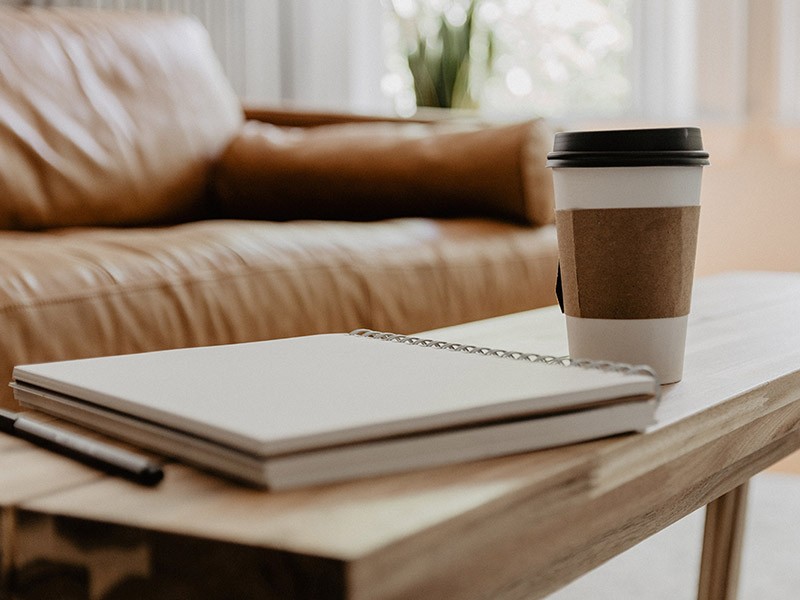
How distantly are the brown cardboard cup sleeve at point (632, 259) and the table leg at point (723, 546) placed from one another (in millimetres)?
378

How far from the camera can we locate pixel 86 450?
391mm

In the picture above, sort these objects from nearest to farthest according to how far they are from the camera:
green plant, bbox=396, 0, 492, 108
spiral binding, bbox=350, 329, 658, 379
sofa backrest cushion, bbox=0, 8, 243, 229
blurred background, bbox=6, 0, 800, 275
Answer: spiral binding, bbox=350, 329, 658, 379, sofa backrest cushion, bbox=0, 8, 243, 229, blurred background, bbox=6, 0, 800, 275, green plant, bbox=396, 0, 492, 108

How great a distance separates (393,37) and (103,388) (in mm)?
2956

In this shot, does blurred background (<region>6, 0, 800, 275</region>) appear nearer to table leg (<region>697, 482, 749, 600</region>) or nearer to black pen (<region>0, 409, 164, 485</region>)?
table leg (<region>697, 482, 749, 600</region>)

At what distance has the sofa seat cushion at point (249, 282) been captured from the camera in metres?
1.06

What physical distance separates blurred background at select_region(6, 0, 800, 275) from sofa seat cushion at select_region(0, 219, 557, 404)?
126cm

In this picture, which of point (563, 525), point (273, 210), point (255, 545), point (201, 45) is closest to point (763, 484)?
point (273, 210)

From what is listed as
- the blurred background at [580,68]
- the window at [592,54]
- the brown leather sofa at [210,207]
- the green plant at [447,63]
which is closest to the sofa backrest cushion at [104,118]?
the brown leather sofa at [210,207]

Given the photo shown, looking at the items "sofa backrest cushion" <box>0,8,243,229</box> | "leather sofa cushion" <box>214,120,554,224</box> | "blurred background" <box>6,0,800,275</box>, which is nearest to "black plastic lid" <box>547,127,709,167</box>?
"leather sofa cushion" <box>214,120,554,224</box>

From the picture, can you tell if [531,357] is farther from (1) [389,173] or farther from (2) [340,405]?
(1) [389,173]

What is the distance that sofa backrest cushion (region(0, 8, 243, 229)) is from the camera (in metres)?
1.64

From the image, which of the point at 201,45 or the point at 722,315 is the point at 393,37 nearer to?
the point at 201,45

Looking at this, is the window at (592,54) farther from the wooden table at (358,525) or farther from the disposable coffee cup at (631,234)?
the wooden table at (358,525)

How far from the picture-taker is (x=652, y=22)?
267 cm
